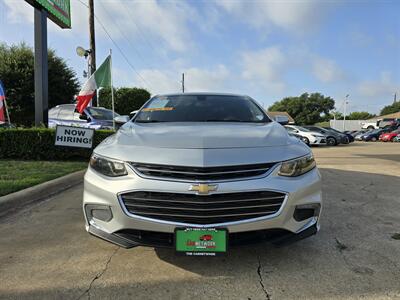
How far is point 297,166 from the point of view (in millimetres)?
2771

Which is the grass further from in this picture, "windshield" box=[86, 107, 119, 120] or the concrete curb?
"windshield" box=[86, 107, 119, 120]

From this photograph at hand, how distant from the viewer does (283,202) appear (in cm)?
258

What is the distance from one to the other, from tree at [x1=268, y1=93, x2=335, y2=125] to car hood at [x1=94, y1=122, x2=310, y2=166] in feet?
284

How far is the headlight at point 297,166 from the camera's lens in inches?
105

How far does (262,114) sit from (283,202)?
5.90 feet

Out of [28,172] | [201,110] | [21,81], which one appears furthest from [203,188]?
[21,81]

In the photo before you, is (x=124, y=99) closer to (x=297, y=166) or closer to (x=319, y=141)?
(x=319, y=141)

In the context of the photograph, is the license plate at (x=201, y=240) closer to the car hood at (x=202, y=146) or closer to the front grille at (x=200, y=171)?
the front grille at (x=200, y=171)

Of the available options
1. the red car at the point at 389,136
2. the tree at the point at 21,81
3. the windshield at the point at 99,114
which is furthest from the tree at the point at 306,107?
the windshield at the point at 99,114

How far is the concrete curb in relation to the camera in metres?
4.54

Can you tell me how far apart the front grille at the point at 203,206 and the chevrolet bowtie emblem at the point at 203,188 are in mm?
37

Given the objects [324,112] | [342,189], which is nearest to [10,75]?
[342,189]

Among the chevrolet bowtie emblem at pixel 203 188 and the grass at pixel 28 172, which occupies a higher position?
the chevrolet bowtie emblem at pixel 203 188

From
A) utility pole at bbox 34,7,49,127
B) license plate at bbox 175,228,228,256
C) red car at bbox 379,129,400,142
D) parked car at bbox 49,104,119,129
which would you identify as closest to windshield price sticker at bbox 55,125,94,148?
utility pole at bbox 34,7,49,127
